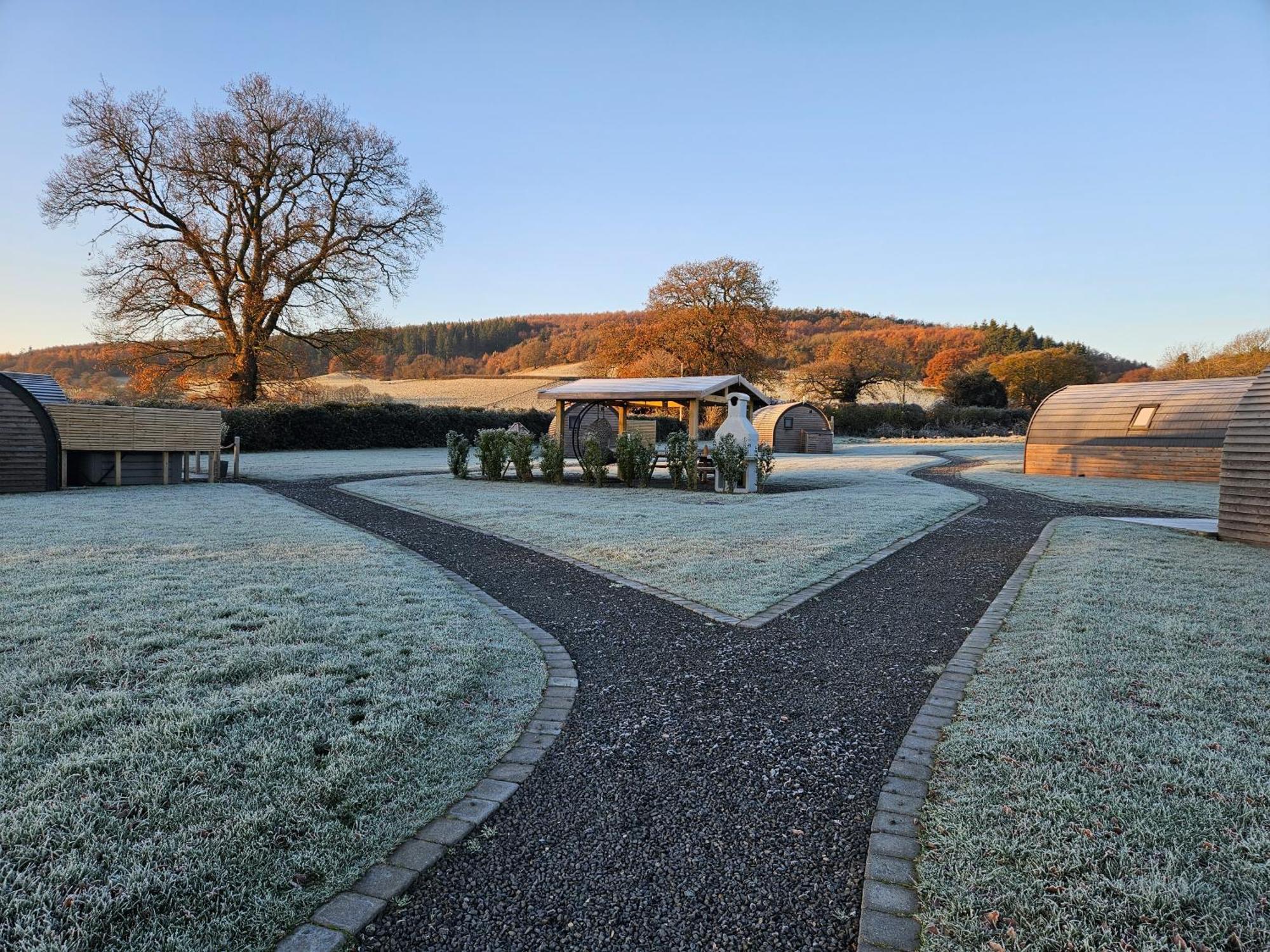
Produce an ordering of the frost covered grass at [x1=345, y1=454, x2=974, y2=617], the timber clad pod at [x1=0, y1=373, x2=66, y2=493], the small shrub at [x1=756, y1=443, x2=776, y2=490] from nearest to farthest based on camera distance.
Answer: the frost covered grass at [x1=345, y1=454, x2=974, y2=617]
the timber clad pod at [x1=0, y1=373, x2=66, y2=493]
the small shrub at [x1=756, y1=443, x2=776, y2=490]

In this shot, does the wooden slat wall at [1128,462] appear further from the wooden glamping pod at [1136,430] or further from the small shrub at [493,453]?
the small shrub at [493,453]

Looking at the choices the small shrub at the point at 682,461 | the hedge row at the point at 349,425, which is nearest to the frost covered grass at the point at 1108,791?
the small shrub at the point at 682,461

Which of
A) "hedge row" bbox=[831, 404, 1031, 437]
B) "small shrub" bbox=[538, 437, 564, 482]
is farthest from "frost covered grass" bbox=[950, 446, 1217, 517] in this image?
"hedge row" bbox=[831, 404, 1031, 437]

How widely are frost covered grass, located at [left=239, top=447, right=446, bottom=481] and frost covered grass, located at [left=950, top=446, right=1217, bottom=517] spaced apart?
14.1m

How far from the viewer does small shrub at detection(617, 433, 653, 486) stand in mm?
14867

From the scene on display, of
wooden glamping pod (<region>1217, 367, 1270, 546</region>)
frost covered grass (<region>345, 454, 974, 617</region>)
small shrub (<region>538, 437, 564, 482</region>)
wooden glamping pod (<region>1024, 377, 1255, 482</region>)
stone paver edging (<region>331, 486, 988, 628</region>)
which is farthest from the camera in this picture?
wooden glamping pod (<region>1024, 377, 1255, 482</region>)

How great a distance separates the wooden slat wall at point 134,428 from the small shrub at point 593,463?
7.52m

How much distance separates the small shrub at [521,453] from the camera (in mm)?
16016

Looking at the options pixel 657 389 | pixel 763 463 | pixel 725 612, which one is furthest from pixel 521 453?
pixel 725 612

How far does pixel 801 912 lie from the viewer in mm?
2059

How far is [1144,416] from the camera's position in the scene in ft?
56.1

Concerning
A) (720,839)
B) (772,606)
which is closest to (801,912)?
(720,839)

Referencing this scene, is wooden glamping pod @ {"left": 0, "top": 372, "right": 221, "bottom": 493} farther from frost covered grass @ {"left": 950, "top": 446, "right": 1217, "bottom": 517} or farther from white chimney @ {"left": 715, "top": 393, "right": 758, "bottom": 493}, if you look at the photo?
frost covered grass @ {"left": 950, "top": 446, "right": 1217, "bottom": 517}

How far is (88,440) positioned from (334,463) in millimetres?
8675
